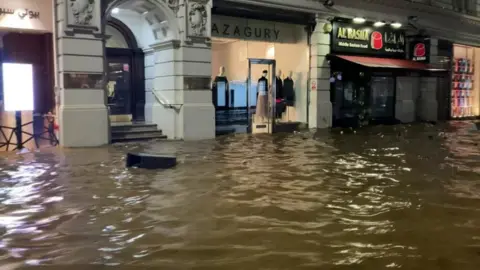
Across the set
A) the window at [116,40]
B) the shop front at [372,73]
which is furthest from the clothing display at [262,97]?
the window at [116,40]

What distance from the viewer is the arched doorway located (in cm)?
1769

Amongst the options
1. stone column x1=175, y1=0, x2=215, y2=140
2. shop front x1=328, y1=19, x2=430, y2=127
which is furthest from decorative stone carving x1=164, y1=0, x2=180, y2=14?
shop front x1=328, y1=19, x2=430, y2=127

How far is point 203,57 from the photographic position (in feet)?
52.8

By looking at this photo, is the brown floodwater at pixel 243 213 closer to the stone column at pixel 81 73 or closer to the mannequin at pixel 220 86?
the stone column at pixel 81 73

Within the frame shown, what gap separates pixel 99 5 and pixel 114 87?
184 inches

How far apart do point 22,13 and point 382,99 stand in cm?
1645

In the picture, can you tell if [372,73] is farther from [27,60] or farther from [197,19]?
[27,60]

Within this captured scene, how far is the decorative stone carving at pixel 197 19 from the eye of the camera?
15672mm

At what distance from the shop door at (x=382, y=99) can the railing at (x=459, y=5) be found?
4188 millimetres

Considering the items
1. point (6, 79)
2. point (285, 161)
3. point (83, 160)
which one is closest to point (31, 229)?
point (83, 160)

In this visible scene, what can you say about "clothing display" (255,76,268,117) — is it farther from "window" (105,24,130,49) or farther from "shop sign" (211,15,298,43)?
"window" (105,24,130,49)

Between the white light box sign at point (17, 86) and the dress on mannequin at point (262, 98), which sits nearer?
the white light box sign at point (17, 86)

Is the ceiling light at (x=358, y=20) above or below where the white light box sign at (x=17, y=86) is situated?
above

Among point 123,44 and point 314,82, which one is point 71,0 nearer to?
point 123,44
